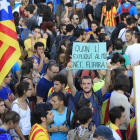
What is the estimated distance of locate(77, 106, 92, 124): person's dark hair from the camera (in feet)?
20.7

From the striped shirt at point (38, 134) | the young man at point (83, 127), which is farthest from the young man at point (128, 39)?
the striped shirt at point (38, 134)

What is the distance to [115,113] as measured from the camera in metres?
6.84

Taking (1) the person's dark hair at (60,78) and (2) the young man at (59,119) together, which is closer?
(2) the young man at (59,119)

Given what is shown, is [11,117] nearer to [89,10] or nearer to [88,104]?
[88,104]

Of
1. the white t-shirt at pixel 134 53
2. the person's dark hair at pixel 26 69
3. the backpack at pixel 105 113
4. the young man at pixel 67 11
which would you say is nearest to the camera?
the backpack at pixel 105 113

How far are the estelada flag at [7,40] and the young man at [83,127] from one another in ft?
3.73

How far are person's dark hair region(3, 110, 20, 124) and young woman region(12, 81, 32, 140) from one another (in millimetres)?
537

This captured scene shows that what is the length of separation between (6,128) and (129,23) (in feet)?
22.1

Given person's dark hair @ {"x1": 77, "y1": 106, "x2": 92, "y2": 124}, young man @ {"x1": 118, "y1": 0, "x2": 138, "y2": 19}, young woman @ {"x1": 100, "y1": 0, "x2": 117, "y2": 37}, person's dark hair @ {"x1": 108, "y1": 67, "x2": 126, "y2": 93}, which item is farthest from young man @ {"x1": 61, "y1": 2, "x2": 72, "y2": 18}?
person's dark hair @ {"x1": 77, "y1": 106, "x2": 92, "y2": 124}

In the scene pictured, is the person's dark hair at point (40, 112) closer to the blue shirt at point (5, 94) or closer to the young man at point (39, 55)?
the blue shirt at point (5, 94)

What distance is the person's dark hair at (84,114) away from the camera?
6.31m

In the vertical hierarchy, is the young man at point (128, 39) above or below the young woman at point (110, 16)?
below

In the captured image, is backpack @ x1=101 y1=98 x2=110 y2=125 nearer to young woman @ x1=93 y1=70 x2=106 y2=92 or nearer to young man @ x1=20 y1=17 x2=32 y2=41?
young woman @ x1=93 y1=70 x2=106 y2=92

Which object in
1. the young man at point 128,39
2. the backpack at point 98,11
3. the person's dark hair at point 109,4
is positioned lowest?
the young man at point 128,39
